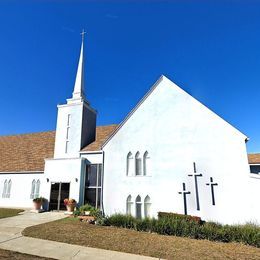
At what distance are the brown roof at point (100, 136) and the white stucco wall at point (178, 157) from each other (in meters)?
2.81

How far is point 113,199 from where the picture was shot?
17547mm

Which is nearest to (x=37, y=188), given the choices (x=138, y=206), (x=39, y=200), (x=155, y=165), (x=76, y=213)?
(x=39, y=200)

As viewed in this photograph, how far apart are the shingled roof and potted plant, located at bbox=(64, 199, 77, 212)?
190 inches

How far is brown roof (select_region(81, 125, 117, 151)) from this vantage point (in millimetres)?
21406

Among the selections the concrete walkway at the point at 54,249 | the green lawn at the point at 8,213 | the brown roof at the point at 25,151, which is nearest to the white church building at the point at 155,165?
the brown roof at the point at 25,151

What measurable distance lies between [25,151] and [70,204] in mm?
11809

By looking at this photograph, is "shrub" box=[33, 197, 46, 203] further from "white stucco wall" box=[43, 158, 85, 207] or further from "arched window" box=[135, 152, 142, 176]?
"arched window" box=[135, 152, 142, 176]

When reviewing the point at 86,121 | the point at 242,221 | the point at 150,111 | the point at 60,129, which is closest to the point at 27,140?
the point at 60,129

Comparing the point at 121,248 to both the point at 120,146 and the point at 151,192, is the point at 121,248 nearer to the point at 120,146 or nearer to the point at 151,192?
the point at 151,192

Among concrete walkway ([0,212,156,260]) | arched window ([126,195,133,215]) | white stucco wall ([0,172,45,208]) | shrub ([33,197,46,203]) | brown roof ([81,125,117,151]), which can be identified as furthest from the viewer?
white stucco wall ([0,172,45,208])

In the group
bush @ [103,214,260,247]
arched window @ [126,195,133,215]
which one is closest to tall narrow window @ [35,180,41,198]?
arched window @ [126,195,133,215]

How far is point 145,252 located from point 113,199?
28.3 ft

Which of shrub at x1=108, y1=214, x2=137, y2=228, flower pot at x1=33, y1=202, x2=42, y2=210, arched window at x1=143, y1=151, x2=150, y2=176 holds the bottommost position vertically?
shrub at x1=108, y1=214, x2=137, y2=228

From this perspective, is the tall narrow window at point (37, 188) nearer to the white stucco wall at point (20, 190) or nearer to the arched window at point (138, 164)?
the white stucco wall at point (20, 190)
